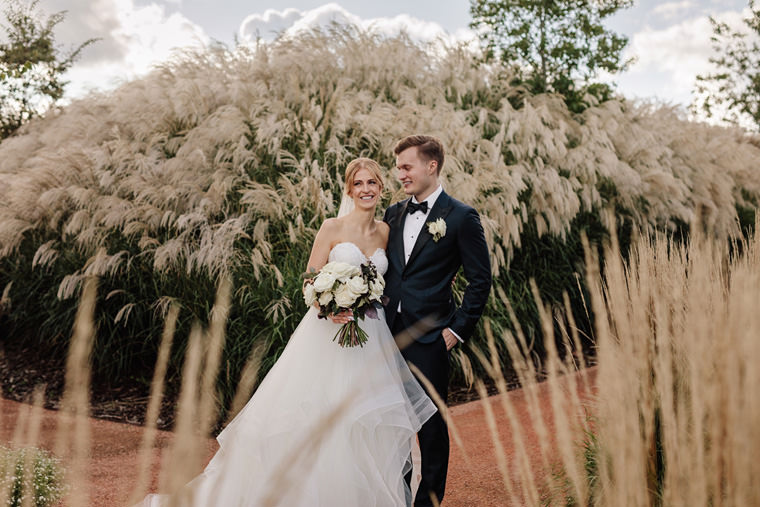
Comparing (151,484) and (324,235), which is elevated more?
(324,235)

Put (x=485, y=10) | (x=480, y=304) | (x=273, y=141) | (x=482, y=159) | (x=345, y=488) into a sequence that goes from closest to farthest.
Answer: (x=345, y=488) → (x=480, y=304) → (x=273, y=141) → (x=482, y=159) → (x=485, y=10)

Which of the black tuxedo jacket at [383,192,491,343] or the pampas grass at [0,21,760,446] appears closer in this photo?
the black tuxedo jacket at [383,192,491,343]

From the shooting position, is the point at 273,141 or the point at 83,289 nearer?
the point at 83,289

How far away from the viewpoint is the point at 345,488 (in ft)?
9.52

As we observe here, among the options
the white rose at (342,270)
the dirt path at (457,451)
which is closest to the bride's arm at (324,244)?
the white rose at (342,270)

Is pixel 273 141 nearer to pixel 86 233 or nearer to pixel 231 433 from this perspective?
pixel 86 233

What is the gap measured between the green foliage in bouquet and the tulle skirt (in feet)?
5.36

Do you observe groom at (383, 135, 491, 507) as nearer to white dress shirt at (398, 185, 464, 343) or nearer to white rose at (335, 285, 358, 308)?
white dress shirt at (398, 185, 464, 343)

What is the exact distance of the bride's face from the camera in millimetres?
3344

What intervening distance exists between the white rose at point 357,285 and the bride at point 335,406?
8.4 inches

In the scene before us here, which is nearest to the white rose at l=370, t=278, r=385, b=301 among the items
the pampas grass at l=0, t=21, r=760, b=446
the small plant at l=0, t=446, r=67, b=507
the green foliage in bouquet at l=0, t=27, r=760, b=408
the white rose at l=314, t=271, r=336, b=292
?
the white rose at l=314, t=271, r=336, b=292

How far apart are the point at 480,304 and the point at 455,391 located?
2832 millimetres

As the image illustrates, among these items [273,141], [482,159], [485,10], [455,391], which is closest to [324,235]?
[455,391]

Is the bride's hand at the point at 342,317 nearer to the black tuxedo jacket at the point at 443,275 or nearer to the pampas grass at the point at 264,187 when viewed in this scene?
the black tuxedo jacket at the point at 443,275
